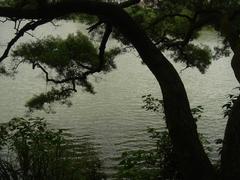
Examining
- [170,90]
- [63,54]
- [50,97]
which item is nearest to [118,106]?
[50,97]

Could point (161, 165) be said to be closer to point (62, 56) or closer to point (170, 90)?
point (170, 90)

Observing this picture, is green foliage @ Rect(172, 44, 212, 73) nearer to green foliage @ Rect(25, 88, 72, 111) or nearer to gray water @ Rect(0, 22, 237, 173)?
green foliage @ Rect(25, 88, 72, 111)

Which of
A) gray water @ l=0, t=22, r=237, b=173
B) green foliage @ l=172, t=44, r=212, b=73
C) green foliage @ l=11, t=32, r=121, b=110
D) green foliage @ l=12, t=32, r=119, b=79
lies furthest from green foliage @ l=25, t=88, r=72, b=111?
green foliage @ l=172, t=44, r=212, b=73

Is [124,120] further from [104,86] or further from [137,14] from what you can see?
[137,14]

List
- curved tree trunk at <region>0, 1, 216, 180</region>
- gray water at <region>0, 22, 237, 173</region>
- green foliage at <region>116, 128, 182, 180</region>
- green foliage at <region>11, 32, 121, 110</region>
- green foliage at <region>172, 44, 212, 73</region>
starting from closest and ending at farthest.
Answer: curved tree trunk at <region>0, 1, 216, 180</region>, green foliage at <region>116, 128, 182, 180</region>, green foliage at <region>11, 32, 121, 110</region>, green foliage at <region>172, 44, 212, 73</region>, gray water at <region>0, 22, 237, 173</region>

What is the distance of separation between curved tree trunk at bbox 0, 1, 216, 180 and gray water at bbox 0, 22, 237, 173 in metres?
6.89

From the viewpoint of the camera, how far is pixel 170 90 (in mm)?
5871

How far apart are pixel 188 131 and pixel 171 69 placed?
82cm

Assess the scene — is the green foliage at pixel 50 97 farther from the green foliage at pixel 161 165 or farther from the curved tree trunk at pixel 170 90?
the curved tree trunk at pixel 170 90

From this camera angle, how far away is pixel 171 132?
583 centimetres

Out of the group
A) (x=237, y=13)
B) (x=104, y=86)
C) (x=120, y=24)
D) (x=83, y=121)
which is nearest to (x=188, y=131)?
(x=120, y=24)

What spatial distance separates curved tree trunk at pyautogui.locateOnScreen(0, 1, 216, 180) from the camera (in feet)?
18.7

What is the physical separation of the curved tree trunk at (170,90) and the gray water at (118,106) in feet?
22.6

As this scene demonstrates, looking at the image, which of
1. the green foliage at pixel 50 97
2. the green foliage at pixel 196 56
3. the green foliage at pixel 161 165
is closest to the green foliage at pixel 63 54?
the green foliage at pixel 50 97
